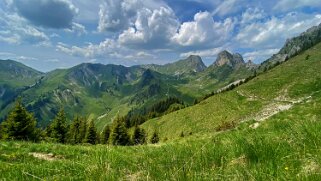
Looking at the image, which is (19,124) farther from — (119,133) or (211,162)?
(211,162)

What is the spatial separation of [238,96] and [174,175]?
106 metres

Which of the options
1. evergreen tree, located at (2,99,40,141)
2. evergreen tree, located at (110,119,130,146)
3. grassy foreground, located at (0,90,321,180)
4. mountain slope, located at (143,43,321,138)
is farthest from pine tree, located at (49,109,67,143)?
grassy foreground, located at (0,90,321,180)

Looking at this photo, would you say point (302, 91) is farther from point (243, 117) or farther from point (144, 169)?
point (144, 169)

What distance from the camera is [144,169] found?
567 cm

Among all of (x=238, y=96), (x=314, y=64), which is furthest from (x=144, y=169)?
(x=314, y=64)

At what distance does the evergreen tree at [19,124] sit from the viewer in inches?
2104

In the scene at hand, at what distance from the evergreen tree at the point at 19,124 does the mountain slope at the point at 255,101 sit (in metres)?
39.0

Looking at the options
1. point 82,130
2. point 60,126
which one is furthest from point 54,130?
point 82,130

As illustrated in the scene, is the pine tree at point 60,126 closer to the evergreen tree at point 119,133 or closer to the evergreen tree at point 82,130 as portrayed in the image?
the evergreen tree at point 119,133

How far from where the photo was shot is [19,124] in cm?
5428

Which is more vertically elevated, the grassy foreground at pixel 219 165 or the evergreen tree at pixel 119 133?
the grassy foreground at pixel 219 165

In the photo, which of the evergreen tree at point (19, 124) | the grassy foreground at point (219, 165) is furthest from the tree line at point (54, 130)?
the grassy foreground at point (219, 165)

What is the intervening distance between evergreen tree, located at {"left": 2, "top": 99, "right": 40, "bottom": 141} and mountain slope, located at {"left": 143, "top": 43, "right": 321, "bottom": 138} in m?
39.0

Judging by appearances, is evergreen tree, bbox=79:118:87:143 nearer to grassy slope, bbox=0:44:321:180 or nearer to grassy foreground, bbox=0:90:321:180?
grassy slope, bbox=0:44:321:180
